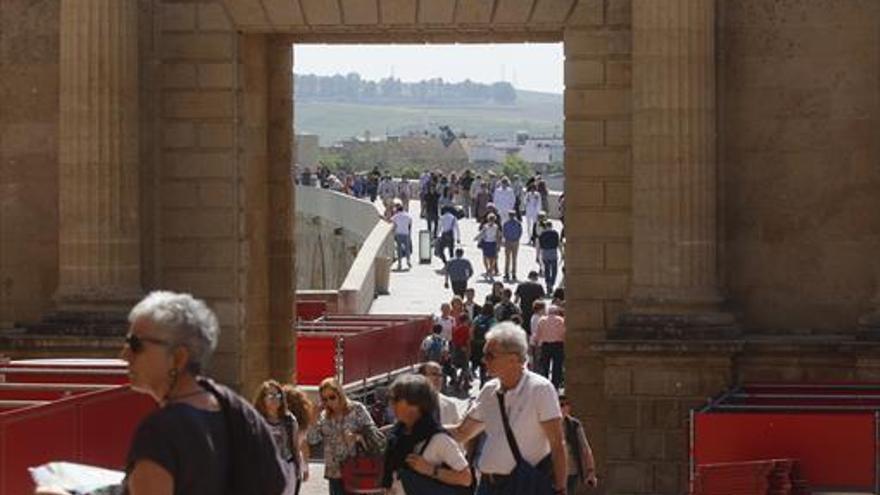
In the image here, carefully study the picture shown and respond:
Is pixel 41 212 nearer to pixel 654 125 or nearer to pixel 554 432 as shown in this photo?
pixel 654 125

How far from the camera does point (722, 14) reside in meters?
20.6

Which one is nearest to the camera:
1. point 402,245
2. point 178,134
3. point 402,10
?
point 402,10

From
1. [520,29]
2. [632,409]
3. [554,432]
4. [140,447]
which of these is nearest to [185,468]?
[140,447]

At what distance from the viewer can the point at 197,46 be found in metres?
21.5

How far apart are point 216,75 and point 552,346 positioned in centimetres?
588

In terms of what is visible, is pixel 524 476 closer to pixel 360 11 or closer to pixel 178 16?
pixel 360 11

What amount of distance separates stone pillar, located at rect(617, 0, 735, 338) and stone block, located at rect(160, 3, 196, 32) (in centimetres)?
423

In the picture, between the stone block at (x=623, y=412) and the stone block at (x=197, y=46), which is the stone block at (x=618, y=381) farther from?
the stone block at (x=197, y=46)

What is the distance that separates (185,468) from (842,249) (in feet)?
44.7

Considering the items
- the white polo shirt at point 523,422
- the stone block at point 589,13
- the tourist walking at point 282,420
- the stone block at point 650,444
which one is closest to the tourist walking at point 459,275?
the stone block at point 589,13

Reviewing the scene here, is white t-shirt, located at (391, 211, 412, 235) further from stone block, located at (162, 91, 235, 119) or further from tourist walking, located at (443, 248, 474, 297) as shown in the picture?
stone block, located at (162, 91, 235, 119)

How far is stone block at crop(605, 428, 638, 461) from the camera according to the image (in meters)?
20.4

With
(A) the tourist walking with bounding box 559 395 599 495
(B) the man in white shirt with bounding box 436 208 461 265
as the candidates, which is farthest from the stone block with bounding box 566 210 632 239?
(B) the man in white shirt with bounding box 436 208 461 265

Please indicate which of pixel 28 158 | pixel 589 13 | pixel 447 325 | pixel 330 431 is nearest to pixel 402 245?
pixel 447 325
